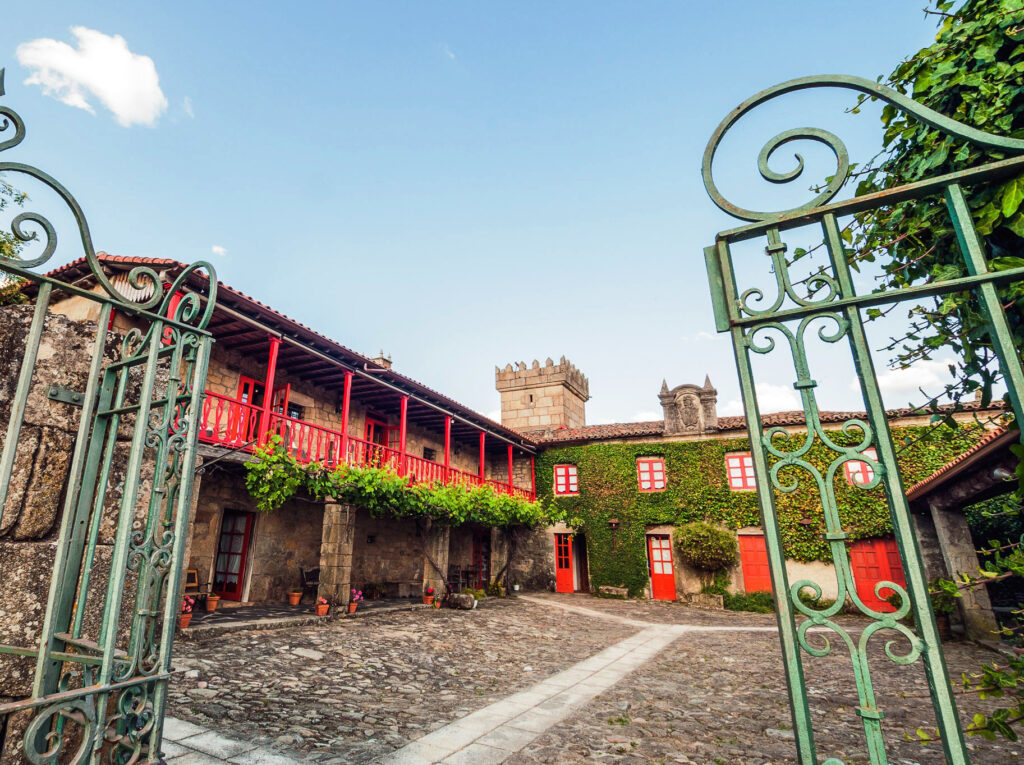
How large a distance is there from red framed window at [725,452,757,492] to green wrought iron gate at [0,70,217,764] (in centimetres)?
1716

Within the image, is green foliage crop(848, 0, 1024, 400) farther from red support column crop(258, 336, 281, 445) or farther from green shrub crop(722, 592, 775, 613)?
green shrub crop(722, 592, 775, 613)

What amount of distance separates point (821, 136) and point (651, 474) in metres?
17.1

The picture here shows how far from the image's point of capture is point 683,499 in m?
17.4

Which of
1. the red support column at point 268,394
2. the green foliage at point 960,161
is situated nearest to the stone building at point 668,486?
the red support column at point 268,394

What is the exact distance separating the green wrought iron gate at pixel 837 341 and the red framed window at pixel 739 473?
653 inches

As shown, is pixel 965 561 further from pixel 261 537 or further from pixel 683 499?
pixel 261 537

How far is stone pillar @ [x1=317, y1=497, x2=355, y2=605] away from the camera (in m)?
10.2

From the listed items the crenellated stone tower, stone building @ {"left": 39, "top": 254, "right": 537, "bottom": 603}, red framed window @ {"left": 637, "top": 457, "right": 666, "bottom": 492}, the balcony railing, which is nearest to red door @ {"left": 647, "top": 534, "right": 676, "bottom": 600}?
red framed window @ {"left": 637, "top": 457, "right": 666, "bottom": 492}

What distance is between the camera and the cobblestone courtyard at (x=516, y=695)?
408 centimetres

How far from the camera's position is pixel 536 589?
59.9 feet

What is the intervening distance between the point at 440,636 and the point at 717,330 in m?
8.63

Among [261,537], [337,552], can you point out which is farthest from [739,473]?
[261,537]

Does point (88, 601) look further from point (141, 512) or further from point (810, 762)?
point (810, 762)

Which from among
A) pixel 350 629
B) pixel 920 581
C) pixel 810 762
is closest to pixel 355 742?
pixel 810 762
